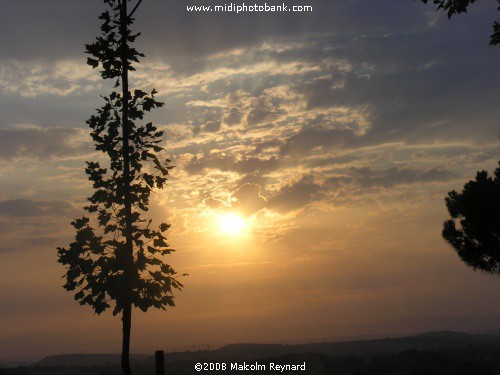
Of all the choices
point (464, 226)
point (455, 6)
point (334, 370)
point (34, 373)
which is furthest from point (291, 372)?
point (455, 6)

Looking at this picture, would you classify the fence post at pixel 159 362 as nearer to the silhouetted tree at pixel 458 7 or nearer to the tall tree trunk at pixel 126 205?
the tall tree trunk at pixel 126 205

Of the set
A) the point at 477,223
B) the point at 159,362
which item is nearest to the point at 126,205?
the point at 159,362

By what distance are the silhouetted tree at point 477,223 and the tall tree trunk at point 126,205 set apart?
18.5 meters

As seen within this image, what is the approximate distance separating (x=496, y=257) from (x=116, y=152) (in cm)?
2105

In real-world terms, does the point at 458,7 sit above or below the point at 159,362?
above

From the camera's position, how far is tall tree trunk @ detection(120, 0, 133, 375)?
23.0 metres

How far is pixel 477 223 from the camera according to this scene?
30922 mm

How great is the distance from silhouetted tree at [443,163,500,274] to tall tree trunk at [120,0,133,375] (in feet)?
60.7

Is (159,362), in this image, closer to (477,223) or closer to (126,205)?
(126,205)

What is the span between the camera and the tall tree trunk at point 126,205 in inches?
904

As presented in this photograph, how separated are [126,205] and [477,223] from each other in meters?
19.0

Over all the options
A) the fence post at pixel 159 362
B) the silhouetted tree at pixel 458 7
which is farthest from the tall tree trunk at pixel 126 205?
the silhouetted tree at pixel 458 7

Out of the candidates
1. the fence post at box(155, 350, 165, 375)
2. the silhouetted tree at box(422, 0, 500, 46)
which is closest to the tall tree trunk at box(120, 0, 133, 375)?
the fence post at box(155, 350, 165, 375)

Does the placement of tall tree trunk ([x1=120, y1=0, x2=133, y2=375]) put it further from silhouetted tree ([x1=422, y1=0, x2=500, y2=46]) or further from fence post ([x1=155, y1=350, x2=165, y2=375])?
silhouetted tree ([x1=422, y1=0, x2=500, y2=46])
